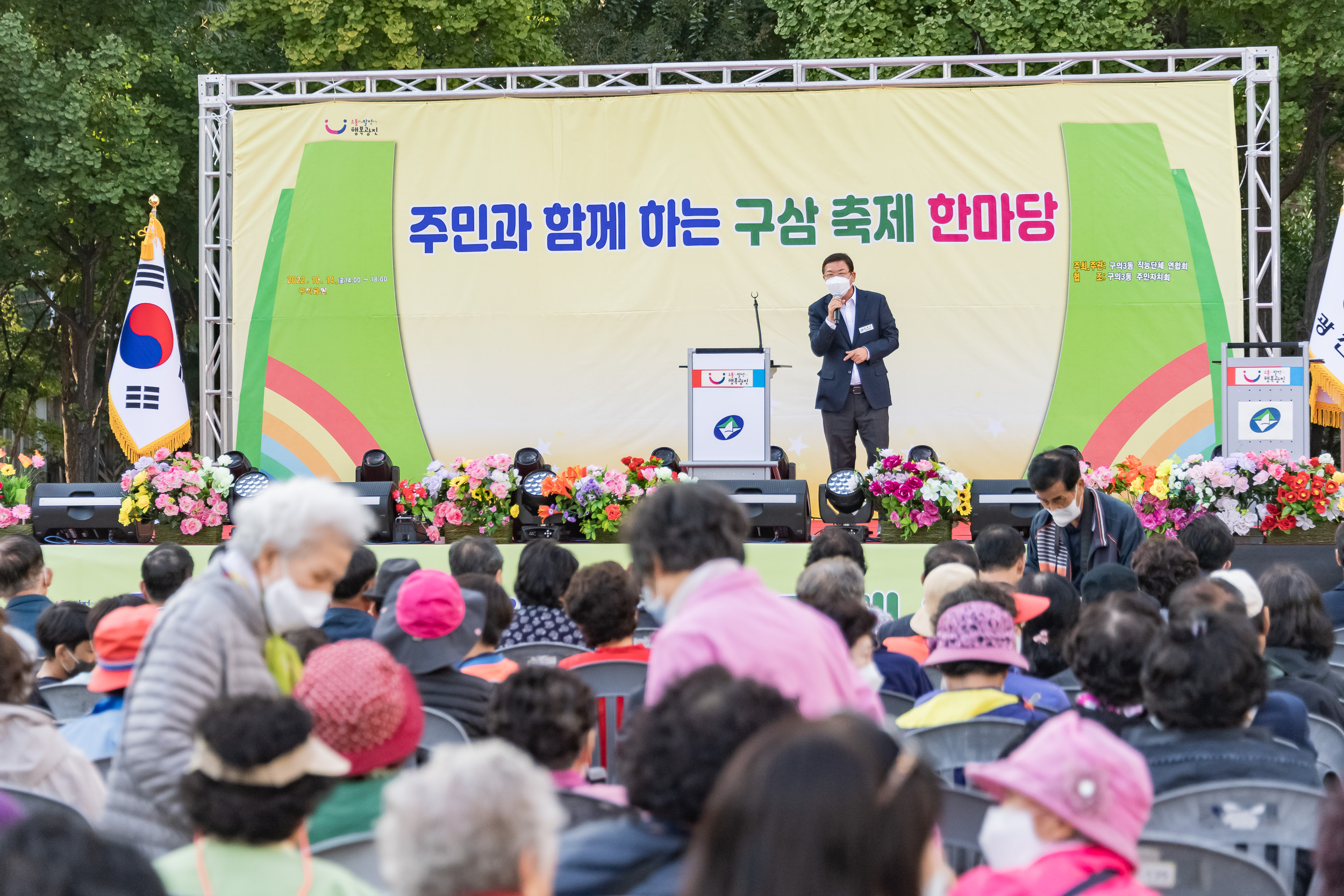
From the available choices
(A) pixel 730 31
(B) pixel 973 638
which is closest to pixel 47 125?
(A) pixel 730 31

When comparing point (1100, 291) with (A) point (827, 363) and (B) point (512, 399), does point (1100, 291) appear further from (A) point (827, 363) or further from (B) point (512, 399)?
(B) point (512, 399)

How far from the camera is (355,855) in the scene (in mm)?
1889

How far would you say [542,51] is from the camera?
14.0 meters

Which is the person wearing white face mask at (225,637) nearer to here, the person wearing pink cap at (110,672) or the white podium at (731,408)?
the person wearing pink cap at (110,672)

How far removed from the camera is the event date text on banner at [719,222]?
31.9 ft

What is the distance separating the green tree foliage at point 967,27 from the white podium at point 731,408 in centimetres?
597

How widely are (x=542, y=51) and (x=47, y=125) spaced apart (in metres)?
5.01

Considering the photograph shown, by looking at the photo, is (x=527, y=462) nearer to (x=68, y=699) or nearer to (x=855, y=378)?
(x=855, y=378)

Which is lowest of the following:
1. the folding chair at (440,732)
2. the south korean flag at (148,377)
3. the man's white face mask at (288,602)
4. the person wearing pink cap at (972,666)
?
the folding chair at (440,732)

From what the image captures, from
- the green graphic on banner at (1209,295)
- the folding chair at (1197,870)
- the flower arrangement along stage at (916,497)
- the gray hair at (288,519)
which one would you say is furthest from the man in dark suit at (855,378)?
the folding chair at (1197,870)

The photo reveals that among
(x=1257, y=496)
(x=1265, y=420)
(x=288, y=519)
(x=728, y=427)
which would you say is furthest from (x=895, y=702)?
(x=1265, y=420)

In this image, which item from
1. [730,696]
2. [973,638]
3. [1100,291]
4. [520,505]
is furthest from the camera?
[1100,291]

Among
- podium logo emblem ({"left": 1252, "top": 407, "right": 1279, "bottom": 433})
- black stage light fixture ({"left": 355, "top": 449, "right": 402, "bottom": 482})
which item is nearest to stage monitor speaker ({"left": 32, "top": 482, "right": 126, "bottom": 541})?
black stage light fixture ({"left": 355, "top": 449, "right": 402, "bottom": 482})

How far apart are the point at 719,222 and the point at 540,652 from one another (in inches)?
264
